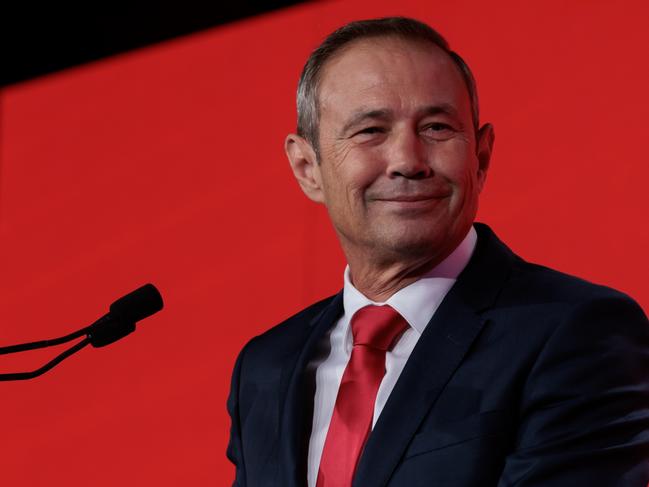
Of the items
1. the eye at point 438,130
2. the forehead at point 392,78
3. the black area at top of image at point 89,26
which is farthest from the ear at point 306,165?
the black area at top of image at point 89,26

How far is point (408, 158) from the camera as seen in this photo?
5.09 feet

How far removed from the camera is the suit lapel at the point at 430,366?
143cm

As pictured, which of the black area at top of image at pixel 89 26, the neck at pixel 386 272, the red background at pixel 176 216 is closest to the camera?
the neck at pixel 386 272

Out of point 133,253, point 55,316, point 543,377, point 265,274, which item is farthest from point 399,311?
point 55,316

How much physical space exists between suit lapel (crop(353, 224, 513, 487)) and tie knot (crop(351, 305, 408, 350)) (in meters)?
0.08

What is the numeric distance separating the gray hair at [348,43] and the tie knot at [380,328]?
294mm

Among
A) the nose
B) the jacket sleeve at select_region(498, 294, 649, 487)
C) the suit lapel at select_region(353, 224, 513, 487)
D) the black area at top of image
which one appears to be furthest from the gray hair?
the black area at top of image

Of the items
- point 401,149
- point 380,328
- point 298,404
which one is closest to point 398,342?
point 380,328

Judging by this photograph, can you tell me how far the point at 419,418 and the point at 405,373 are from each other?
71 mm

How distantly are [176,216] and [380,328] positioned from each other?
1.09 metres

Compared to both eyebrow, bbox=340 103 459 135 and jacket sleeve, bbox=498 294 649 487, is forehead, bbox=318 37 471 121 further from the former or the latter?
jacket sleeve, bbox=498 294 649 487

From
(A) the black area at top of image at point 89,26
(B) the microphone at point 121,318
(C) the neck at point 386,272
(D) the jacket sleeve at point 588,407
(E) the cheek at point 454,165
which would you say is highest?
(A) the black area at top of image at point 89,26

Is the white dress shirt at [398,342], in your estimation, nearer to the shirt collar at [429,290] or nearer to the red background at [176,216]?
the shirt collar at [429,290]

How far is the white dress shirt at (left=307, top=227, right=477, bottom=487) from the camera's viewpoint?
1567 millimetres
